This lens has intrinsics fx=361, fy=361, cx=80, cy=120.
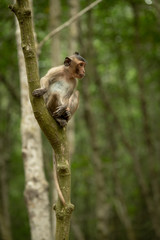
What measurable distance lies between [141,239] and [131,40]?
950 cm

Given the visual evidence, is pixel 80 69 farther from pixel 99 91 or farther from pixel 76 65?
pixel 99 91

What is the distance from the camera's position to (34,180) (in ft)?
19.0

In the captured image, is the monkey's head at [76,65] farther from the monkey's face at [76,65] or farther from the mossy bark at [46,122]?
the mossy bark at [46,122]

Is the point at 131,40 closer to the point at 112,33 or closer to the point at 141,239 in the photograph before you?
the point at 112,33

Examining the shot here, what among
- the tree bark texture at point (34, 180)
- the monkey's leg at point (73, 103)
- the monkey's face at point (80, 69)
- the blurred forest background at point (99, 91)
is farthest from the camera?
the blurred forest background at point (99, 91)

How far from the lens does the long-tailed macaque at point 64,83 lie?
15.1 ft

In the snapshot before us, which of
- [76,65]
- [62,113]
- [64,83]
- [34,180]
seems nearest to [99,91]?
[34,180]

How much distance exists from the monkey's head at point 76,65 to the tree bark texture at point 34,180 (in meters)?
1.43

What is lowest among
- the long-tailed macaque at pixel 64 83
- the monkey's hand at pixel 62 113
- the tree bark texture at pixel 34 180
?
the tree bark texture at pixel 34 180

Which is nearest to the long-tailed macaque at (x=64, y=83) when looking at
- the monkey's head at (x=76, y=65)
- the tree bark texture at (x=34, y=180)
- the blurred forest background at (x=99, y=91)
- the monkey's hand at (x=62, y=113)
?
the monkey's head at (x=76, y=65)

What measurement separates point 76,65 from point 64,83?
326mm

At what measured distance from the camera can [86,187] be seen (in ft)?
69.9

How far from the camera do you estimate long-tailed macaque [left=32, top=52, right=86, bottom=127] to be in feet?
15.1

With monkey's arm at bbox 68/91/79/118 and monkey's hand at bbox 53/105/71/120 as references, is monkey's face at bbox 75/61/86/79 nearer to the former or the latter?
monkey's arm at bbox 68/91/79/118
